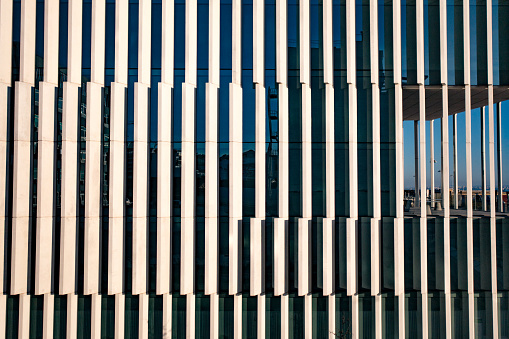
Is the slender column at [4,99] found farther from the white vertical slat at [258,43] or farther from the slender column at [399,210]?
the slender column at [399,210]

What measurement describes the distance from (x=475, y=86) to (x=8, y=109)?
1489 centimetres

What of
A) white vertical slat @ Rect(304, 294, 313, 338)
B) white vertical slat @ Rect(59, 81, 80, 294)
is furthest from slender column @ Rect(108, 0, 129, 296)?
white vertical slat @ Rect(304, 294, 313, 338)

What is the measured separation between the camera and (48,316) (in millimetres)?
11344

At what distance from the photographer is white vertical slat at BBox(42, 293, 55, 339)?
37.0ft

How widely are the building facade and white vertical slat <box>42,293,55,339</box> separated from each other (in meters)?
0.09

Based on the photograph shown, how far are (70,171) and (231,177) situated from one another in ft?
16.2

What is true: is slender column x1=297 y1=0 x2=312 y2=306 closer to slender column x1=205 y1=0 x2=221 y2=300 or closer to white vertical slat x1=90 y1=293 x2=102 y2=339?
slender column x1=205 y1=0 x2=221 y2=300

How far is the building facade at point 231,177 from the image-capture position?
36.8 ft

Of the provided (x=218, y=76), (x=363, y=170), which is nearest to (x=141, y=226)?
(x=218, y=76)

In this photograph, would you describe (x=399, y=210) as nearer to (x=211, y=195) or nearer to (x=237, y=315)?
(x=211, y=195)

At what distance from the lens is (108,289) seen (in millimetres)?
11109

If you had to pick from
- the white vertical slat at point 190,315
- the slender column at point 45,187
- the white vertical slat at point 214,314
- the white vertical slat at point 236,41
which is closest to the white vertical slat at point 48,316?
the slender column at point 45,187

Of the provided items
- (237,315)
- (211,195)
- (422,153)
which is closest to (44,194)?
(211,195)

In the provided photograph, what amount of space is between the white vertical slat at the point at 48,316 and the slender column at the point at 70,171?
56 centimetres
